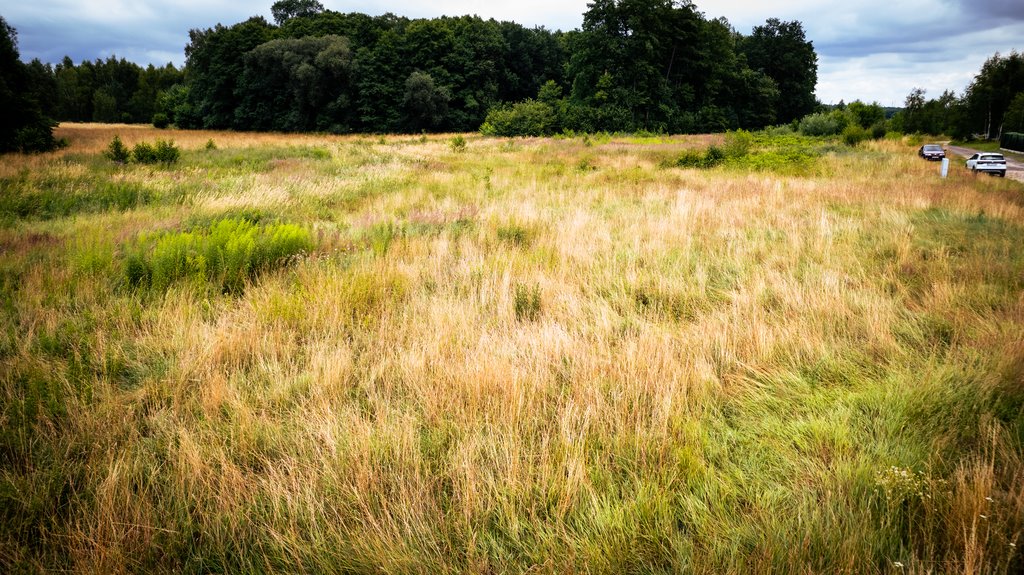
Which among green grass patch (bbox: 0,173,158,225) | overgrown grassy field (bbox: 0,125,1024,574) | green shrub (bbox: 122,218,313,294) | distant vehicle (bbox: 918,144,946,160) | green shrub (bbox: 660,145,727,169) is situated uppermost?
distant vehicle (bbox: 918,144,946,160)

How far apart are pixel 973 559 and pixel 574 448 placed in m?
1.46

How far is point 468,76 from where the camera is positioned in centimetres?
5566

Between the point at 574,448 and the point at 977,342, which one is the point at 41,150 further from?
the point at 977,342

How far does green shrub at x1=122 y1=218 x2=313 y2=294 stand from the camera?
15.6ft

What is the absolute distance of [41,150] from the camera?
59.1ft

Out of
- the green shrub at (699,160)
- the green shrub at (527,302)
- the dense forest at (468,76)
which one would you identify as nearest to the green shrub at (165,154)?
the green shrub at (527,302)

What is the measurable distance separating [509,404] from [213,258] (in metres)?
→ 4.46

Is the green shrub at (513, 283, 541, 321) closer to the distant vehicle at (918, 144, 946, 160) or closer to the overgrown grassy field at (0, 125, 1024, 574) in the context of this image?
the overgrown grassy field at (0, 125, 1024, 574)

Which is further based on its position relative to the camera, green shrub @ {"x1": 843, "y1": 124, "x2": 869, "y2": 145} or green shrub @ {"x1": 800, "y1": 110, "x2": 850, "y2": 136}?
green shrub @ {"x1": 800, "y1": 110, "x2": 850, "y2": 136}

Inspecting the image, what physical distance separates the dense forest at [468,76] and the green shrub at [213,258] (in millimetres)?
37533

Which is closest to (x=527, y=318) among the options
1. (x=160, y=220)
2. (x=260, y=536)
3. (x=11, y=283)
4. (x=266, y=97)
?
(x=260, y=536)

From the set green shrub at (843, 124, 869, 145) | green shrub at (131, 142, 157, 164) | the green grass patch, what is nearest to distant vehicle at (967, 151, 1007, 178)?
green shrub at (843, 124, 869, 145)

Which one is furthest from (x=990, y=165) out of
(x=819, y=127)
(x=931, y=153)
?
(x=819, y=127)

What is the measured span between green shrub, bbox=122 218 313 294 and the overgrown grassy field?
0.05m
